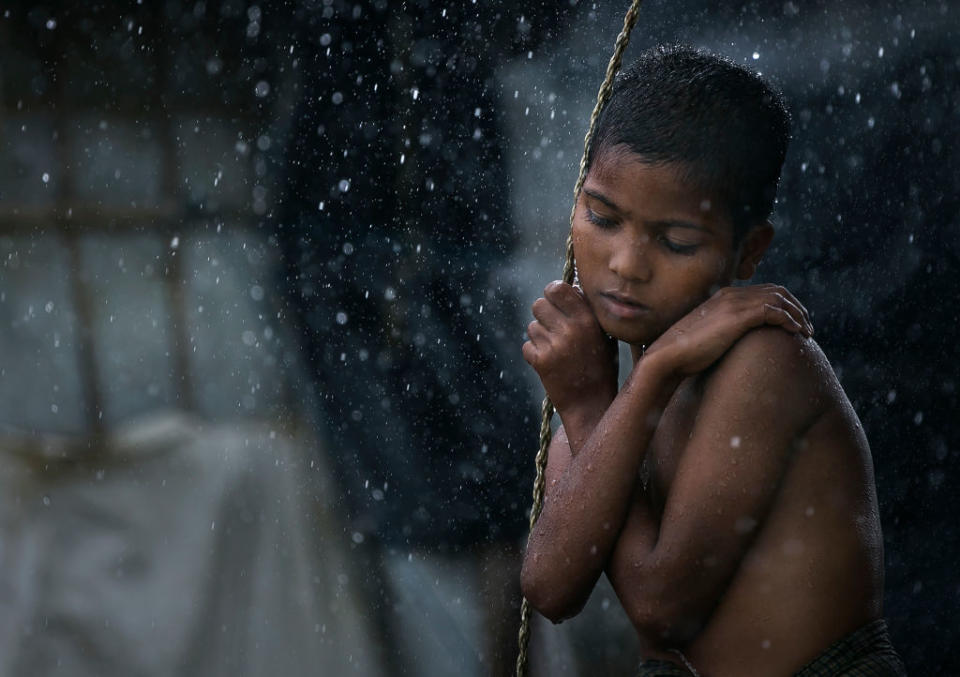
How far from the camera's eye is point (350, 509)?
2.29 m

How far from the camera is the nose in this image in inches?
38.0

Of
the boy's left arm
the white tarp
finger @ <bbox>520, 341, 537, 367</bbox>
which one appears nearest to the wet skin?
the boy's left arm

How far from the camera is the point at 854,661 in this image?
95 centimetres

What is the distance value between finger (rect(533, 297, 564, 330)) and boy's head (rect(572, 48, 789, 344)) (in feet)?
0.20

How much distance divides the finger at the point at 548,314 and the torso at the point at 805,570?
16cm

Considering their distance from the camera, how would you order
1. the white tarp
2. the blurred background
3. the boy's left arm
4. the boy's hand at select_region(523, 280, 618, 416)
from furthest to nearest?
the white tarp
the blurred background
the boy's hand at select_region(523, 280, 618, 416)
the boy's left arm

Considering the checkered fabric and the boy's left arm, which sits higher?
the boy's left arm

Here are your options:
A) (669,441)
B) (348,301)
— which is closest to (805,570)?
(669,441)

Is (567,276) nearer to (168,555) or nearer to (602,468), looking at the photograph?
(602,468)

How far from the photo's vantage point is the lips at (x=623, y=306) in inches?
39.2

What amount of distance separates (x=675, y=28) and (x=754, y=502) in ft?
4.28

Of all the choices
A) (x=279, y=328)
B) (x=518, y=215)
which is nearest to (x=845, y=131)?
(x=518, y=215)

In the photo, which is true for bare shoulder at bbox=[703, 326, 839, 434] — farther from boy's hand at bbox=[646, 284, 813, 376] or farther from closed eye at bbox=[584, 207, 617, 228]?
closed eye at bbox=[584, 207, 617, 228]

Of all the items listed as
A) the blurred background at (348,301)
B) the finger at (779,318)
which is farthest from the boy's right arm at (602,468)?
the blurred background at (348,301)
